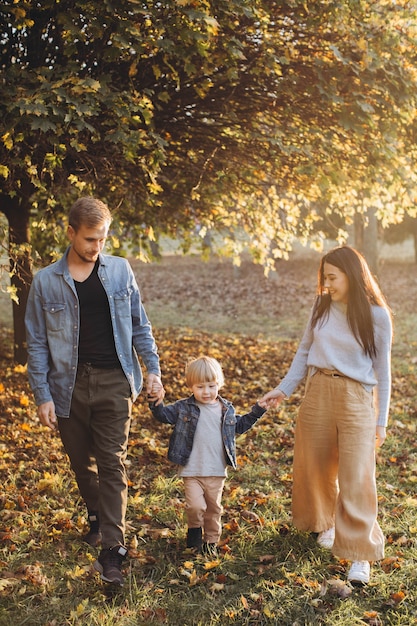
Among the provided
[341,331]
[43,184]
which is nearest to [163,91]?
[43,184]

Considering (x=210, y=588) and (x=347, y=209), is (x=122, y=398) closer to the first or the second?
(x=210, y=588)

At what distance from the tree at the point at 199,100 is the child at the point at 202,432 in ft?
8.80

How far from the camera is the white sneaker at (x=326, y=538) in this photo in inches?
181

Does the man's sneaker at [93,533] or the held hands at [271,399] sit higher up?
the held hands at [271,399]

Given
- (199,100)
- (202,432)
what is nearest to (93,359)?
(202,432)

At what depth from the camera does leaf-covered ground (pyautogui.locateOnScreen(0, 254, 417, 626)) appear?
12.7 feet

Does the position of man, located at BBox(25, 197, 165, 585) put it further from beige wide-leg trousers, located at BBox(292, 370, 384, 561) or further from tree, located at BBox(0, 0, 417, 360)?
tree, located at BBox(0, 0, 417, 360)

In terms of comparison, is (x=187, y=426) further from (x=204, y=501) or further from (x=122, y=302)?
(x=122, y=302)

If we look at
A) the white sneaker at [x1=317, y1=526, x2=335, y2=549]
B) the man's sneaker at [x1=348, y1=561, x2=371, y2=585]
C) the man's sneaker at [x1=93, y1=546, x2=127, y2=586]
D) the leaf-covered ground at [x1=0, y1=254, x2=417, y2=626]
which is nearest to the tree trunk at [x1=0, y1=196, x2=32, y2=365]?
the leaf-covered ground at [x1=0, y1=254, x2=417, y2=626]

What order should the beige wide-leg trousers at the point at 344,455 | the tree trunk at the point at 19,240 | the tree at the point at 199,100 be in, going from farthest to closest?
the tree trunk at the point at 19,240 < the tree at the point at 199,100 < the beige wide-leg trousers at the point at 344,455

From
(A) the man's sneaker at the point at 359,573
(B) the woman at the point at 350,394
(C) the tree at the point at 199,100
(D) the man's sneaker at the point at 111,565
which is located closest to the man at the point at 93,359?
(D) the man's sneaker at the point at 111,565

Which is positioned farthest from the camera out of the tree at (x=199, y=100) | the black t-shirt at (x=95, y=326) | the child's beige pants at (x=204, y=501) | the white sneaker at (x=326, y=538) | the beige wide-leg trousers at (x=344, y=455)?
the tree at (x=199, y=100)

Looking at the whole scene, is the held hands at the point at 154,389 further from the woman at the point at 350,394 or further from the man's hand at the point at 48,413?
the woman at the point at 350,394

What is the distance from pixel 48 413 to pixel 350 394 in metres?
1.99
